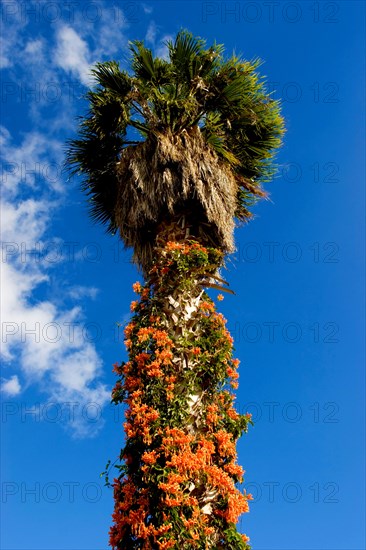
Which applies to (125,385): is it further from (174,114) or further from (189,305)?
(174,114)

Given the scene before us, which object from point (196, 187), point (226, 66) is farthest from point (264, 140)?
point (196, 187)

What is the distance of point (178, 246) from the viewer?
7.06 m

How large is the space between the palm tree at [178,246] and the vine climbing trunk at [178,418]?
1 centimetres

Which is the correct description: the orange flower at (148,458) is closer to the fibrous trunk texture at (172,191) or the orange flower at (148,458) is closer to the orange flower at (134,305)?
the orange flower at (134,305)

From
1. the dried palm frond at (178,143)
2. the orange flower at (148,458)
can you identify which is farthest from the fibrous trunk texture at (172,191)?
the orange flower at (148,458)

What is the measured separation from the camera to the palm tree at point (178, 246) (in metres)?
5.25

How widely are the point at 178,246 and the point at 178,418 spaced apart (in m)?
2.43

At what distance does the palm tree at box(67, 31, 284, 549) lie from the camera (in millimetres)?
5254

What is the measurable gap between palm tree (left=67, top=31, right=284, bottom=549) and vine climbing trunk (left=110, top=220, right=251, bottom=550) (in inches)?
0.5

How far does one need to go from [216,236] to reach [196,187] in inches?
32.3

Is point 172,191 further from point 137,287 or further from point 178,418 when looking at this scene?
point 178,418

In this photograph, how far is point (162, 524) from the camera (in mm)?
4875

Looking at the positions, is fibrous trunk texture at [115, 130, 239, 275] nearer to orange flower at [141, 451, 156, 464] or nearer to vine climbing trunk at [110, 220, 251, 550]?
vine climbing trunk at [110, 220, 251, 550]

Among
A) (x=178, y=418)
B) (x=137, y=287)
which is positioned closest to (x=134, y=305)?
(x=137, y=287)
